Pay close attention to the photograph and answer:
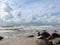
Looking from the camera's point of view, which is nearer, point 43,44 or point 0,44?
point 43,44

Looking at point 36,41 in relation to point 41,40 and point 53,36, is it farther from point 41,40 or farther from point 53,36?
point 53,36

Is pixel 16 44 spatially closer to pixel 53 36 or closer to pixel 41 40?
pixel 41 40

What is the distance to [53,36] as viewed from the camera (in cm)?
2131

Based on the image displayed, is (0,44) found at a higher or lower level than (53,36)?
higher

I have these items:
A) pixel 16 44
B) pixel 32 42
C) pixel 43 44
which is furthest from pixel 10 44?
pixel 43 44

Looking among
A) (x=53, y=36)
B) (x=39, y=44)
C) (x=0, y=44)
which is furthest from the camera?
(x=53, y=36)

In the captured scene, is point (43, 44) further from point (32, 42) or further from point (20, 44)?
point (20, 44)

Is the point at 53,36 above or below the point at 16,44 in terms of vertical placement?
below

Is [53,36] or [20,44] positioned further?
[53,36]

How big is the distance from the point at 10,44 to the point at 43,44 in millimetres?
2050

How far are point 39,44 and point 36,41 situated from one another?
0.57 m

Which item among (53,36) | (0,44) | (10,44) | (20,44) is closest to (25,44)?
(20,44)

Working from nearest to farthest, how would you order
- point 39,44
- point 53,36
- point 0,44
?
point 39,44 → point 0,44 → point 53,36

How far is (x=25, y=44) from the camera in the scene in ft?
34.1
